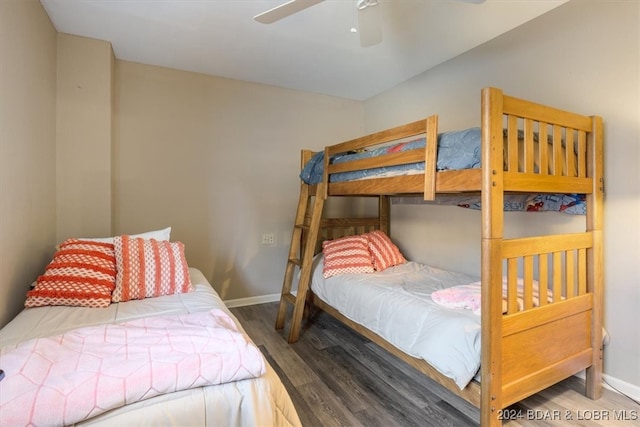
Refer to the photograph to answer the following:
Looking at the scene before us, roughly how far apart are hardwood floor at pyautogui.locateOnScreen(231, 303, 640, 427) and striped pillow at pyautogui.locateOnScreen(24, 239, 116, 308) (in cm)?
115

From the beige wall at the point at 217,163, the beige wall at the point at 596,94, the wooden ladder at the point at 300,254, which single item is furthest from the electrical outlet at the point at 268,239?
the beige wall at the point at 596,94

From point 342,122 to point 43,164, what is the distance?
2732mm

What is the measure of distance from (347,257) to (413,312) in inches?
35.1

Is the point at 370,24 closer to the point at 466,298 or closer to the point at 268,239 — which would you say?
the point at 466,298

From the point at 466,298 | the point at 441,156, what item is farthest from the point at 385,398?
the point at 441,156

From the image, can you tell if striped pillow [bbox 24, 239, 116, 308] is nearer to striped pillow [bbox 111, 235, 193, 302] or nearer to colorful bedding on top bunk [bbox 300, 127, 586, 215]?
striped pillow [bbox 111, 235, 193, 302]

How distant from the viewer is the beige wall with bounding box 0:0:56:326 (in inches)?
58.4

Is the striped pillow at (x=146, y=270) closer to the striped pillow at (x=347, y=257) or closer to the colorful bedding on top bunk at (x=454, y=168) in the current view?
the striped pillow at (x=347, y=257)

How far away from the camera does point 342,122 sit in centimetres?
365

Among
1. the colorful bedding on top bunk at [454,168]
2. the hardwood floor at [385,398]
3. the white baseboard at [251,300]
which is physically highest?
the colorful bedding on top bunk at [454,168]

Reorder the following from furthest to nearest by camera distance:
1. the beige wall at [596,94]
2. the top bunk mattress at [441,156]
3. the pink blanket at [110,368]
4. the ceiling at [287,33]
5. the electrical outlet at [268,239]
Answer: the electrical outlet at [268,239] → the ceiling at [287,33] → the beige wall at [596,94] → the top bunk mattress at [441,156] → the pink blanket at [110,368]

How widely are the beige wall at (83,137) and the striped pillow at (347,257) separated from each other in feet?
5.68

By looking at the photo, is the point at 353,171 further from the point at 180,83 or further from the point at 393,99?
the point at 180,83

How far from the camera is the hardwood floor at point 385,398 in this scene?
5.10 ft
